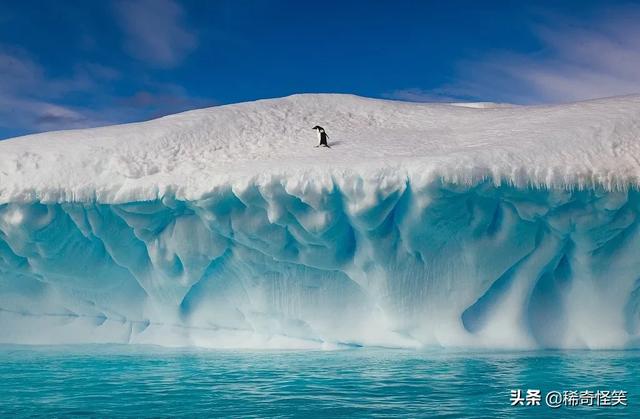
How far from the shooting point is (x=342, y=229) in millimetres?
9188

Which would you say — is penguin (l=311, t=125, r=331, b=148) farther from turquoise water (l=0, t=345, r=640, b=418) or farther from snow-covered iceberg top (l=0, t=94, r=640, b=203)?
turquoise water (l=0, t=345, r=640, b=418)

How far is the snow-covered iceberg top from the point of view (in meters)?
8.69

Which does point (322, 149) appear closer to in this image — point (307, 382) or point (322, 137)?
point (322, 137)

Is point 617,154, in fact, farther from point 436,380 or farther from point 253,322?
point 253,322

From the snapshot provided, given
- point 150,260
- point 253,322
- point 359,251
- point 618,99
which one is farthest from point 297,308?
point 618,99

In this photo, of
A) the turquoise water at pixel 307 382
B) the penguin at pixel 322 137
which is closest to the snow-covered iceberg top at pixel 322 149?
the penguin at pixel 322 137

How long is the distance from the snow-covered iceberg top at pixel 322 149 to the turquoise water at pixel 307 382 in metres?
2.08

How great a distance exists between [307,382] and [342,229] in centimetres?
266

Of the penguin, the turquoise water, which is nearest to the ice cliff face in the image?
the penguin

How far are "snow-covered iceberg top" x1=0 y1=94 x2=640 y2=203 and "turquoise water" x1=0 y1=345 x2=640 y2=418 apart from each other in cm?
208

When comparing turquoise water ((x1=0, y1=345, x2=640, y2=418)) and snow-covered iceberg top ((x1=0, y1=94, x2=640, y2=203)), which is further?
snow-covered iceberg top ((x1=0, y1=94, x2=640, y2=203))

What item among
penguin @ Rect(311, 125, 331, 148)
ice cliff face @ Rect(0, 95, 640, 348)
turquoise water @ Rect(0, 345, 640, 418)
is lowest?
turquoise water @ Rect(0, 345, 640, 418)

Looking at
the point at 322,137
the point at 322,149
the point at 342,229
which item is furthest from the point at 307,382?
the point at 322,137

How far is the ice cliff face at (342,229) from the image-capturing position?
8742 millimetres
